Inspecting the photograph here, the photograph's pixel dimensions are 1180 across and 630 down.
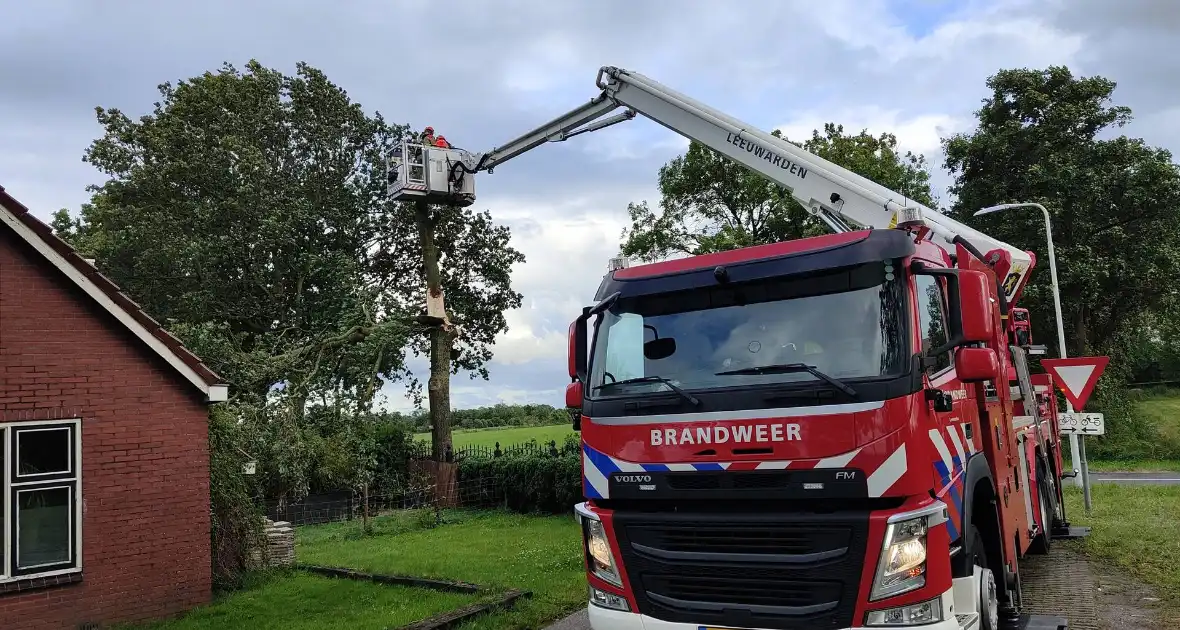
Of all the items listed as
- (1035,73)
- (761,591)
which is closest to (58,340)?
(761,591)

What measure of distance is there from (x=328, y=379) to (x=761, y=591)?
16.0 m

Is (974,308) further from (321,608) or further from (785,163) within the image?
(321,608)

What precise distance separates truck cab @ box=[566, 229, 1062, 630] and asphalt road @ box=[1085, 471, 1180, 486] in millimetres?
18698

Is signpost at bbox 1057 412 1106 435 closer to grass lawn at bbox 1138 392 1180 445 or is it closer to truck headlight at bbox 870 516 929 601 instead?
truck headlight at bbox 870 516 929 601

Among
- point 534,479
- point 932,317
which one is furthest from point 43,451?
point 534,479

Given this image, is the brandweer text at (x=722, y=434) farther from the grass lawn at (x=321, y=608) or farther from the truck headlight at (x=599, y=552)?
the grass lawn at (x=321, y=608)

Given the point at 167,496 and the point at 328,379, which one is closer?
the point at 167,496

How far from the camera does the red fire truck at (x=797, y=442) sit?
442 centimetres

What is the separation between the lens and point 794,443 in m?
4.58

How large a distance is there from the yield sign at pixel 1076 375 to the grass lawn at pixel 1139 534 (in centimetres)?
190

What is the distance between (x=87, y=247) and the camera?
28.9 metres

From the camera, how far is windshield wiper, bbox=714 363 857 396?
4.52 meters

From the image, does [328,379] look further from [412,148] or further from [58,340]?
[58,340]

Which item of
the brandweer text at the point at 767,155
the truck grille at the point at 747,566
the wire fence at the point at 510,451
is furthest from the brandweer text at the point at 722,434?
the wire fence at the point at 510,451
